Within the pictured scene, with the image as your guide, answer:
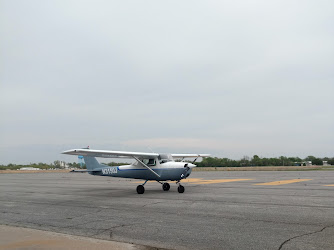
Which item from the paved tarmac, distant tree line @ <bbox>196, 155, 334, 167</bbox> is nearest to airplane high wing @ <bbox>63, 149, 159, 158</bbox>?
the paved tarmac

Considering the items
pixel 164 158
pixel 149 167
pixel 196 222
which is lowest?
pixel 196 222

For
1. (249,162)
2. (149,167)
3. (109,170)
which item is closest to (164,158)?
(149,167)

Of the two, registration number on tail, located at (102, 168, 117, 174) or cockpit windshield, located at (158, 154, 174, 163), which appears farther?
registration number on tail, located at (102, 168, 117, 174)

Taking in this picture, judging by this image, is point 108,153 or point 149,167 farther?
point 149,167

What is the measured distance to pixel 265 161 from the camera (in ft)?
351

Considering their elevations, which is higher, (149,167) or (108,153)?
(108,153)

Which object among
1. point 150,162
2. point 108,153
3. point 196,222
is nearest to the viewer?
point 196,222

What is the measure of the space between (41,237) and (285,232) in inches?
220

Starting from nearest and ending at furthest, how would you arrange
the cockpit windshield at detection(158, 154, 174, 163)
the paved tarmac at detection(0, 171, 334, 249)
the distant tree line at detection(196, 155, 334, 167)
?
the paved tarmac at detection(0, 171, 334, 249)
the cockpit windshield at detection(158, 154, 174, 163)
the distant tree line at detection(196, 155, 334, 167)

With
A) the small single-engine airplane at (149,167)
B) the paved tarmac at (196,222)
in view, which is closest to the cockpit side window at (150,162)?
the small single-engine airplane at (149,167)

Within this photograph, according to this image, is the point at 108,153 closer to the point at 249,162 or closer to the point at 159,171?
the point at 159,171

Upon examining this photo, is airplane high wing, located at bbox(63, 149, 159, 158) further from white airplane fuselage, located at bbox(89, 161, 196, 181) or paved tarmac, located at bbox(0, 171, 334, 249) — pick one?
paved tarmac, located at bbox(0, 171, 334, 249)

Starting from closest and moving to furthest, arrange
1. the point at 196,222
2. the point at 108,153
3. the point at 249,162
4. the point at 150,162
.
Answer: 1. the point at 196,222
2. the point at 108,153
3. the point at 150,162
4. the point at 249,162

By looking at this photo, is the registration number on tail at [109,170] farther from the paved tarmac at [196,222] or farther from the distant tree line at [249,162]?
the distant tree line at [249,162]
